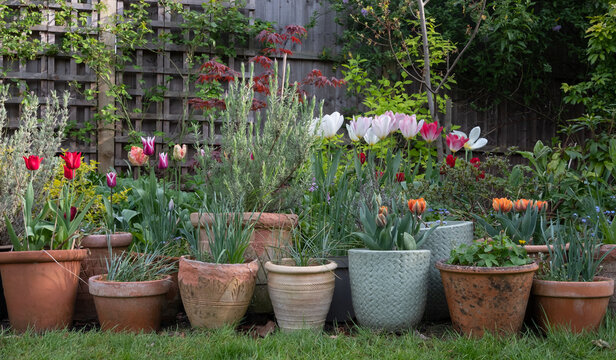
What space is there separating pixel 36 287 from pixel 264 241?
1.04 m

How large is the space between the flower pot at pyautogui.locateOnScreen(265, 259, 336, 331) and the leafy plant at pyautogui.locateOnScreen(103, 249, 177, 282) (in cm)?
56

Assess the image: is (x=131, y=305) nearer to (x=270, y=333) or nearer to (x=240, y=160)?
(x=270, y=333)

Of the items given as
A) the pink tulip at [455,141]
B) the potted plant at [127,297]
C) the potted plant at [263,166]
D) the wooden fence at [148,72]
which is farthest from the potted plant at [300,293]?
the wooden fence at [148,72]

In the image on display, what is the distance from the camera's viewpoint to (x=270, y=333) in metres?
2.61

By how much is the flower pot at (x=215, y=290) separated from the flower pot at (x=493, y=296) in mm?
900

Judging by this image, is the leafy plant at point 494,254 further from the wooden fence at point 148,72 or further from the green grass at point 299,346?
the wooden fence at point 148,72

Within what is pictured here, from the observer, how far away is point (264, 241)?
2879mm

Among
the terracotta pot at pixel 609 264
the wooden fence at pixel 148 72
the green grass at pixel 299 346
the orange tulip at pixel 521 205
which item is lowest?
the green grass at pixel 299 346

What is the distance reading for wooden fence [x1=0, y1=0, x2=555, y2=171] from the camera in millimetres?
6188

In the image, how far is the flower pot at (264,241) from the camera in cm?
285

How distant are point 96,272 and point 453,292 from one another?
171 centimetres

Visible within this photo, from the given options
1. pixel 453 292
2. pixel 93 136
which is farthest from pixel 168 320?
pixel 93 136

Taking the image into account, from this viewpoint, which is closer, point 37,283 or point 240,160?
point 37,283

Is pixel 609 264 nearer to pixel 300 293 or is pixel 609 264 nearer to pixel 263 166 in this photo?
pixel 300 293
